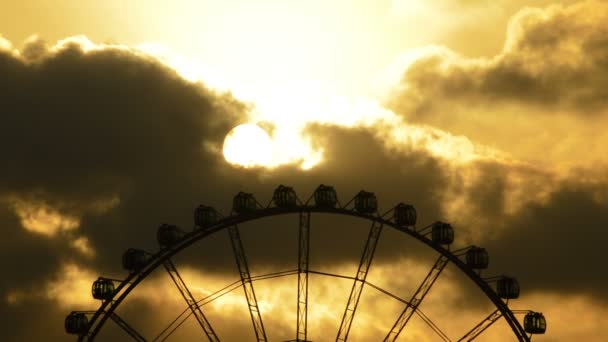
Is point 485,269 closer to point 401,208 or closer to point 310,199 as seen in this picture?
point 401,208

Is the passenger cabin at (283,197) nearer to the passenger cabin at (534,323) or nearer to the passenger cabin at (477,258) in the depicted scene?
the passenger cabin at (477,258)

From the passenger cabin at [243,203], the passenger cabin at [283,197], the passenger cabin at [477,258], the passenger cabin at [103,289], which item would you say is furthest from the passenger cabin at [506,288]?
the passenger cabin at [103,289]

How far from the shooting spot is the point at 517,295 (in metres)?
98.8

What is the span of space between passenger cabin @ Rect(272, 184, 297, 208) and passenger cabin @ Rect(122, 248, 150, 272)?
35.5ft

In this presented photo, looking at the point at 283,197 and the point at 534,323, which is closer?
the point at 283,197

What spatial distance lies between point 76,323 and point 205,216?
513 inches

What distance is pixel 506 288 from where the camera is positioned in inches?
3866

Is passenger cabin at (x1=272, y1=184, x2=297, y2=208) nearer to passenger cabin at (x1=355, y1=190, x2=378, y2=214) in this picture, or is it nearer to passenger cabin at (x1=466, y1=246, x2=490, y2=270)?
passenger cabin at (x1=355, y1=190, x2=378, y2=214)

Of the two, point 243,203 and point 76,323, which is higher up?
point 243,203

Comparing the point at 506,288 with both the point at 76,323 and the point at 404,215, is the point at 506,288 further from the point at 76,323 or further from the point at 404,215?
the point at 76,323

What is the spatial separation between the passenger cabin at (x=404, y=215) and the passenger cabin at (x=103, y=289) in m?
21.8

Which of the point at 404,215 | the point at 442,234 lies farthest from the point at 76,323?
the point at 442,234

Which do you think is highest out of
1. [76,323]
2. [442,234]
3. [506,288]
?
[442,234]

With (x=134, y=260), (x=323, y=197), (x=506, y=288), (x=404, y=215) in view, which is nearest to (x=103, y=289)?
(x=134, y=260)
